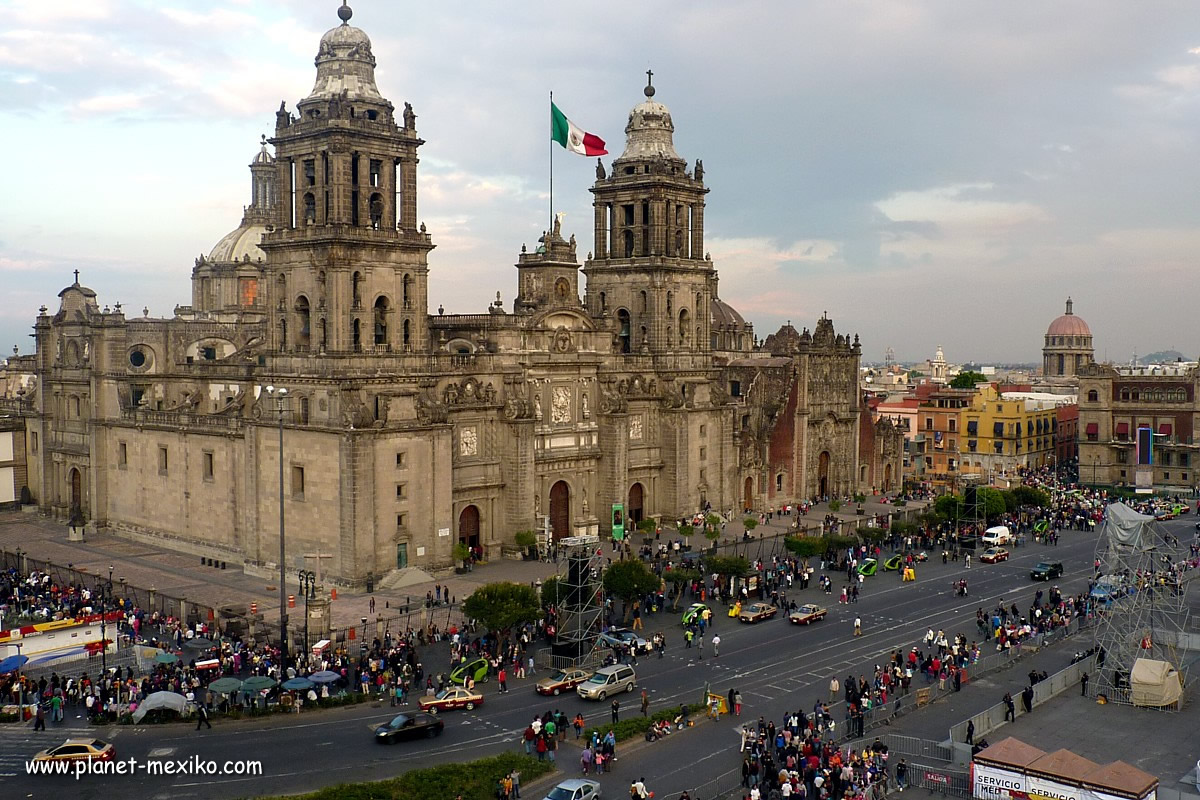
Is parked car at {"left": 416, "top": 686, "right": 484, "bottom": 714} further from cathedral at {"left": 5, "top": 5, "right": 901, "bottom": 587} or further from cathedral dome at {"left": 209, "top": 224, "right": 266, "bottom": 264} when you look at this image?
cathedral dome at {"left": 209, "top": 224, "right": 266, "bottom": 264}

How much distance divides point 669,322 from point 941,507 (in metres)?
21.9

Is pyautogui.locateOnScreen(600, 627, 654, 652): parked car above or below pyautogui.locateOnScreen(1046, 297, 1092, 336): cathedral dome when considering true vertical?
below

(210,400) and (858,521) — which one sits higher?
(210,400)

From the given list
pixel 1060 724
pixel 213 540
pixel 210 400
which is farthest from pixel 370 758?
pixel 210 400

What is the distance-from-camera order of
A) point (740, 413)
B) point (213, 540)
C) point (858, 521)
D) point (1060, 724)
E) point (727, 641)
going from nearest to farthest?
point (1060, 724), point (727, 641), point (213, 540), point (858, 521), point (740, 413)

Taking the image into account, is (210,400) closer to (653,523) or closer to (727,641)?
(653,523)

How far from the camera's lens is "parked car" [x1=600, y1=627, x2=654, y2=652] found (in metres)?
47.2

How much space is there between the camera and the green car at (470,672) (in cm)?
4244

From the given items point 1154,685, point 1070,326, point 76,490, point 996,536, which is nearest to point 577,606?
point 1154,685

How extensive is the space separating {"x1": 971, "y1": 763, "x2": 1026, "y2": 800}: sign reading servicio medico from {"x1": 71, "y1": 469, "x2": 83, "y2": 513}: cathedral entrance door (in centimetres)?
6494

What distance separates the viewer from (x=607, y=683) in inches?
1617

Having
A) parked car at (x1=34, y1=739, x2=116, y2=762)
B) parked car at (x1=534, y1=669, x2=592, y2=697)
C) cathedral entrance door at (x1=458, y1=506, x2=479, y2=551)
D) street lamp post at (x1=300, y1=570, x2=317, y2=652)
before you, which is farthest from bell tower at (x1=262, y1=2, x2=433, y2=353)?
parked car at (x1=34, y1=739, x2=116, y2=762)

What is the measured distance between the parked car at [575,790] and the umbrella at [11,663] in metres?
21.5

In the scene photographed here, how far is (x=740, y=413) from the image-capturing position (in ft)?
280
